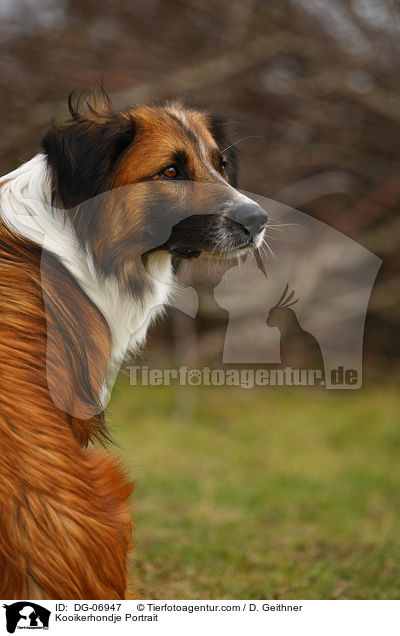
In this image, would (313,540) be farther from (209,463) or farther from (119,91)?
(119,91)

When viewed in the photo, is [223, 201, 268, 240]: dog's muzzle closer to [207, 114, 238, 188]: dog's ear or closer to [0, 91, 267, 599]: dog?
[0, 91, 267, 599]: dog

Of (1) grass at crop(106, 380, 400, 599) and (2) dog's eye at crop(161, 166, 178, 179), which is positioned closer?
(2) dog's eye at crop(161, 166, 178, 179)

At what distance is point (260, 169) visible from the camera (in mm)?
7840

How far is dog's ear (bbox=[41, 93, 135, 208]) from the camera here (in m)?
2.94

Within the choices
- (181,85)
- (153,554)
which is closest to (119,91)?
(181,85)

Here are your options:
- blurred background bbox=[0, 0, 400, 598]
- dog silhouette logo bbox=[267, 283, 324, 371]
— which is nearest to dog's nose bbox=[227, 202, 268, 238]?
blurred background bbox=[0, 0, 400, 598]

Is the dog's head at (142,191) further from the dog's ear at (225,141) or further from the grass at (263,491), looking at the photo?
the grass at (263,491)

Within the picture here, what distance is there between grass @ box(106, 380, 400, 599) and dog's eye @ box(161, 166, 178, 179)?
1232 mm

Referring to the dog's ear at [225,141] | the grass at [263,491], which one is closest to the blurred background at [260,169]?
the grass at [263,491]
